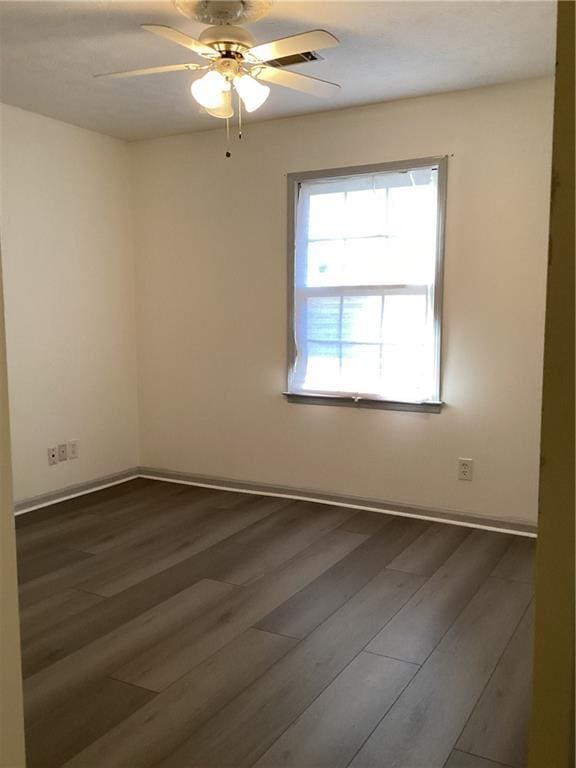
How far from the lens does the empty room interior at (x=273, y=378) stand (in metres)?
2.19

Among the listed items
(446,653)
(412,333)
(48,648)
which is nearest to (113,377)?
(412,333)

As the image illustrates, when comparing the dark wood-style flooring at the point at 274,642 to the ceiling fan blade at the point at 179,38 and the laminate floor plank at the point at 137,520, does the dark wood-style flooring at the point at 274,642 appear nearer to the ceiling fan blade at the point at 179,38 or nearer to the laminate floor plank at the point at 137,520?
the laminate floor plank at the point at 137,520

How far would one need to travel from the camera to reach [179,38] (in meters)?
2.46

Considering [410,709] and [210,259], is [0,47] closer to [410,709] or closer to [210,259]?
[210,259]

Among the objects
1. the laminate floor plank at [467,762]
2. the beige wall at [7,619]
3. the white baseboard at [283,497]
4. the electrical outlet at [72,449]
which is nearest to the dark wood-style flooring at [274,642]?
the laminate floor plank at [467,762]

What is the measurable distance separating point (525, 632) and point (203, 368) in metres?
2.91

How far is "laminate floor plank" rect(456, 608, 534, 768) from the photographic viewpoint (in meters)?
1.91

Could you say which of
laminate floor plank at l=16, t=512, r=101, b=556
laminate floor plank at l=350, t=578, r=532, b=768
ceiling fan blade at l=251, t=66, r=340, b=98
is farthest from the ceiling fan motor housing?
laminate floor plank at l=16, t=512, r=101, b=556

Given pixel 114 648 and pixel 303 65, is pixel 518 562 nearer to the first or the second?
pixel 114 648

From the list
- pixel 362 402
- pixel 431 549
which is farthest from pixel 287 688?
pixel 362 402

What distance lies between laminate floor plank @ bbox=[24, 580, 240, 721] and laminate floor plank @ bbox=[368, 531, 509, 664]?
31.5 inches

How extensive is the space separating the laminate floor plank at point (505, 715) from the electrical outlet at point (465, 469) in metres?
1.48

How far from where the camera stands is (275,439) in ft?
14.8

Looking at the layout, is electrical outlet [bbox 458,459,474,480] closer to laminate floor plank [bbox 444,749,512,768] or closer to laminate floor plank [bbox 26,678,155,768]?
laminate floor plank [bbox 444,749,512,768]
